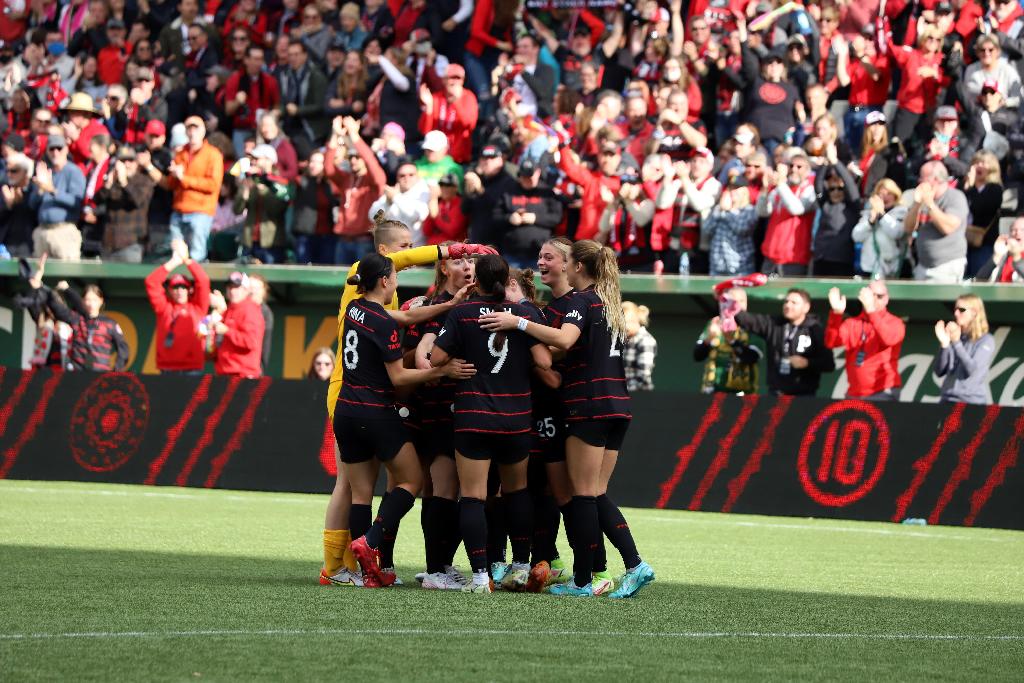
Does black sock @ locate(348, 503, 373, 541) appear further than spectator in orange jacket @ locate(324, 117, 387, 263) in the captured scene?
No

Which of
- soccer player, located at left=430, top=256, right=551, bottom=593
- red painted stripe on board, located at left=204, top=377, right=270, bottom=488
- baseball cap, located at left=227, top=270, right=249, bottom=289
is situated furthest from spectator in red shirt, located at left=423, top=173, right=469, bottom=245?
soccer player, located at left=430, top=256, right=551, bottom=593

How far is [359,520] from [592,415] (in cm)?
140

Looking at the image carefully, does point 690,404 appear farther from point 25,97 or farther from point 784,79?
point 25,97

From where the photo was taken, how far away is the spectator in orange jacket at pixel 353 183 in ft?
60.2

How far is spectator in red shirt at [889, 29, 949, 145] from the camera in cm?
1745

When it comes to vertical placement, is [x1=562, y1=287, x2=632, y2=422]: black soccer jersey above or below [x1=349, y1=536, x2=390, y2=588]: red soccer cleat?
above

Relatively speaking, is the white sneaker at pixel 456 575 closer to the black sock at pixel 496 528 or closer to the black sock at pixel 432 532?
the black sock at pixel 432 532

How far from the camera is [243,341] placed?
17422mm

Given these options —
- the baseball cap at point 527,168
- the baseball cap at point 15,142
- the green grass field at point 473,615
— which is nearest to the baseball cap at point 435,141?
the baseball cap at point 527,168

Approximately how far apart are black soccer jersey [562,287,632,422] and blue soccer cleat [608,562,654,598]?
0.79 meters

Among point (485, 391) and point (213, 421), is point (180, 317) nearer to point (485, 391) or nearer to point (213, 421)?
point (213, 421)

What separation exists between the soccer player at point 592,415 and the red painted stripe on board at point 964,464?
22.8ft

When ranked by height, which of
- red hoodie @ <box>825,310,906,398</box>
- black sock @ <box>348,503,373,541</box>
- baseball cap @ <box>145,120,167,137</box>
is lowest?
black sock @ <box>348,503,373,541</box>

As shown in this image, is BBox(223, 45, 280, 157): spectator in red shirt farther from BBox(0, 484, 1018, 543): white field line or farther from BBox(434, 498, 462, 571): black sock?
BBox(434, 498, 462, 571): black sock
